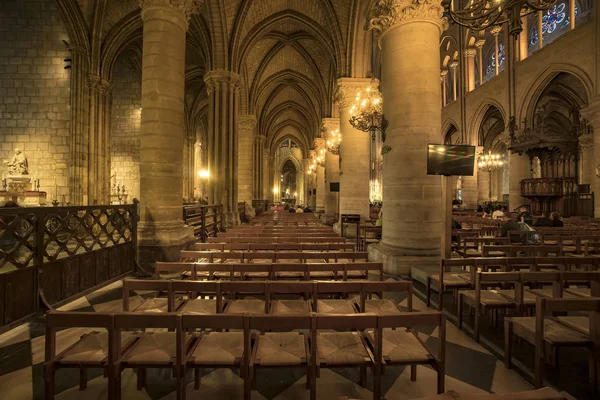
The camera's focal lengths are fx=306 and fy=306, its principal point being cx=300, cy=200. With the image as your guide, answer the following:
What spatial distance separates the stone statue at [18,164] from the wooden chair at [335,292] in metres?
15.9

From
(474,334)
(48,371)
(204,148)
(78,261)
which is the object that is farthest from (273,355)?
(204,148)

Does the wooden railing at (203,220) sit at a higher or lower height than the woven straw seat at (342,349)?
higher

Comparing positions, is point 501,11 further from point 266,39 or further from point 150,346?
point 266,39

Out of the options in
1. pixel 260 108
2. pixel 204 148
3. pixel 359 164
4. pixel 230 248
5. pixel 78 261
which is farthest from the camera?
pixel 204 148

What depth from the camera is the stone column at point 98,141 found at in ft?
45.0

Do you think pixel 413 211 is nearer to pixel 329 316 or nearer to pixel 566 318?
pixel 566 318

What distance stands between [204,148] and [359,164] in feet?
73.6

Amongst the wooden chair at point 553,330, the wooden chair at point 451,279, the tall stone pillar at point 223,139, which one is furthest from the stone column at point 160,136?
the tall stone pillar at point 223,139

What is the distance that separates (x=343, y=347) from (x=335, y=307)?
0.80 meters

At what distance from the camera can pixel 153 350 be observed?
7.27ft

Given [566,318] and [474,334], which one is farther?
[474,334]

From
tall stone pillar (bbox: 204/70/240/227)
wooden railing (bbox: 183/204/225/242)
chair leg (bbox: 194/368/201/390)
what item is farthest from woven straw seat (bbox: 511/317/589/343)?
tall stone pillar (bbox: 204/70/240/227)

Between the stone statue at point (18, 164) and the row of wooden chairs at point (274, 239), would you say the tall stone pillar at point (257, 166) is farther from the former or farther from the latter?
the row of wooden chairs at point (274, 239)

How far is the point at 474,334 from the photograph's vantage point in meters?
3.41
